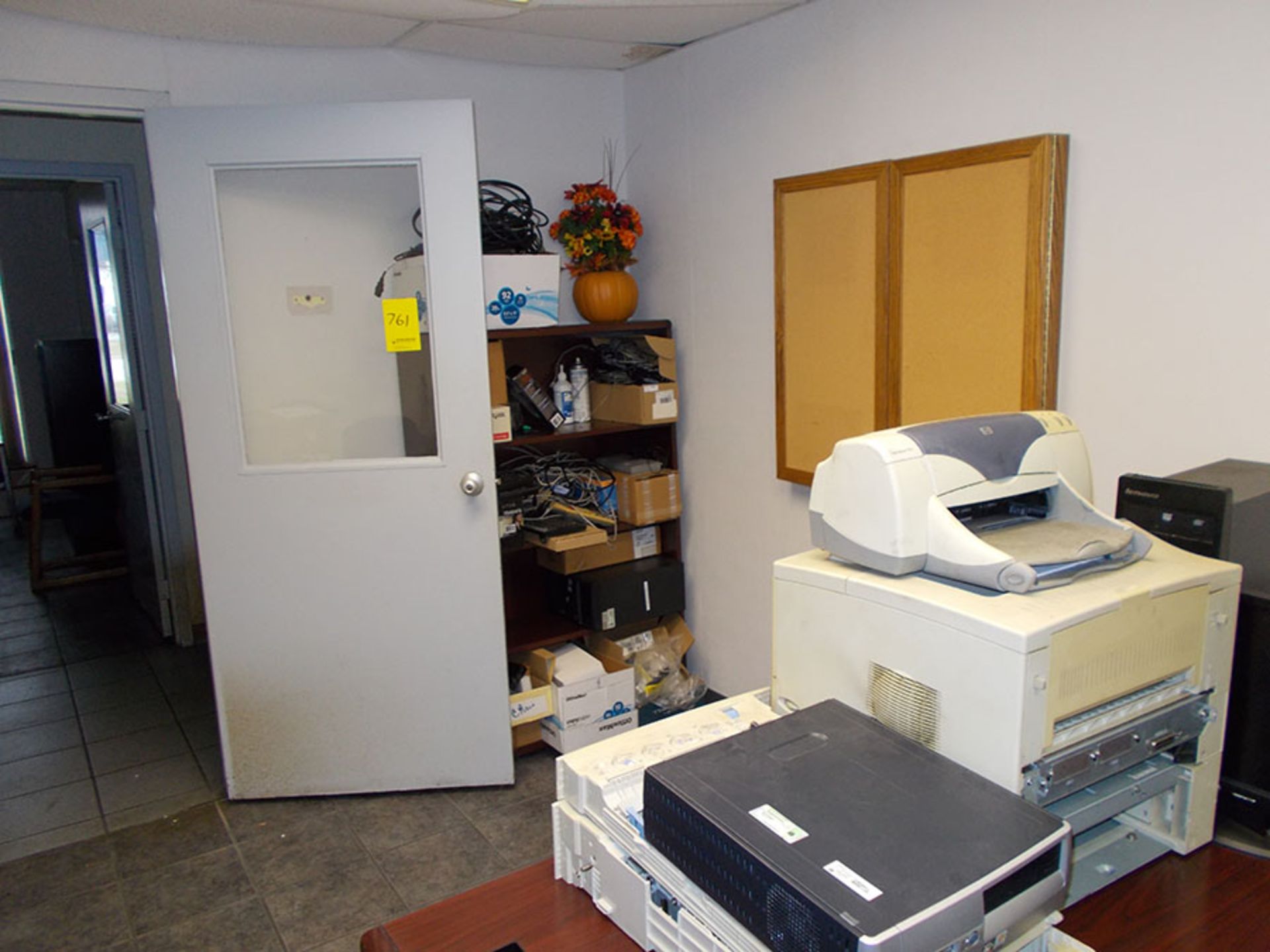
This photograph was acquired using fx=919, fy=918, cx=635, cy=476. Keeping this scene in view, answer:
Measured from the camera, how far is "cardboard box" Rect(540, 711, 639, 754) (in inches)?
118

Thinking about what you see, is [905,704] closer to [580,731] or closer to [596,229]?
[580,731]

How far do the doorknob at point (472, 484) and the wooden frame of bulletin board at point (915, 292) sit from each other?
0.93 metres

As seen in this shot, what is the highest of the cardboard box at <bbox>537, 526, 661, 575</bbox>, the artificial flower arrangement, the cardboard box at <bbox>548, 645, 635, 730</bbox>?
the artificial flower arrangement

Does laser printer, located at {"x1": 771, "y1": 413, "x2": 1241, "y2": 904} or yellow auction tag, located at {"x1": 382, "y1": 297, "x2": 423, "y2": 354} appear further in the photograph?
yellow auction tag, located at {"x1": 382, "y1": 297, "x2": 423, "y2": 354}

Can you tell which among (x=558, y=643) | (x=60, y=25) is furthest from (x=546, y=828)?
(x=60, y=25)

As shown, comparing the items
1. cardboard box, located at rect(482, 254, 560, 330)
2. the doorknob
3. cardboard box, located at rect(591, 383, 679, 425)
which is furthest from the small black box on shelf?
cardboard box, located at rect(482, 254, 560, 330)

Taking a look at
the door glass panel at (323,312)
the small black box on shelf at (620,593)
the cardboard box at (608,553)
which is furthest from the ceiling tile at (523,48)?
the small black box on shelf at (620,593)

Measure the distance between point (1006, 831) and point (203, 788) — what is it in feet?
8.89

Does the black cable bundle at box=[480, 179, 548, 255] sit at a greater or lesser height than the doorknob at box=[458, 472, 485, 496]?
greater

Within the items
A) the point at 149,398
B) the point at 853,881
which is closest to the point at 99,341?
the point at 149,398

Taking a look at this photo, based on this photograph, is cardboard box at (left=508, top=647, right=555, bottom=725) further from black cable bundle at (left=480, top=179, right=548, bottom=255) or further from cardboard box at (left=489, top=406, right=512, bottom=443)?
black cable bundle at (left=480, top=179, right=548, bottom=255)

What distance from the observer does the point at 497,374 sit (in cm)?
289

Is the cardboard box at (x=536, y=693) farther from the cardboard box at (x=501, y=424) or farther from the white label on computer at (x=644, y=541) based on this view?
the cardboard box at (x=501, y=424)

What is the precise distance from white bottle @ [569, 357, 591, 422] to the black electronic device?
2121 millimetres
